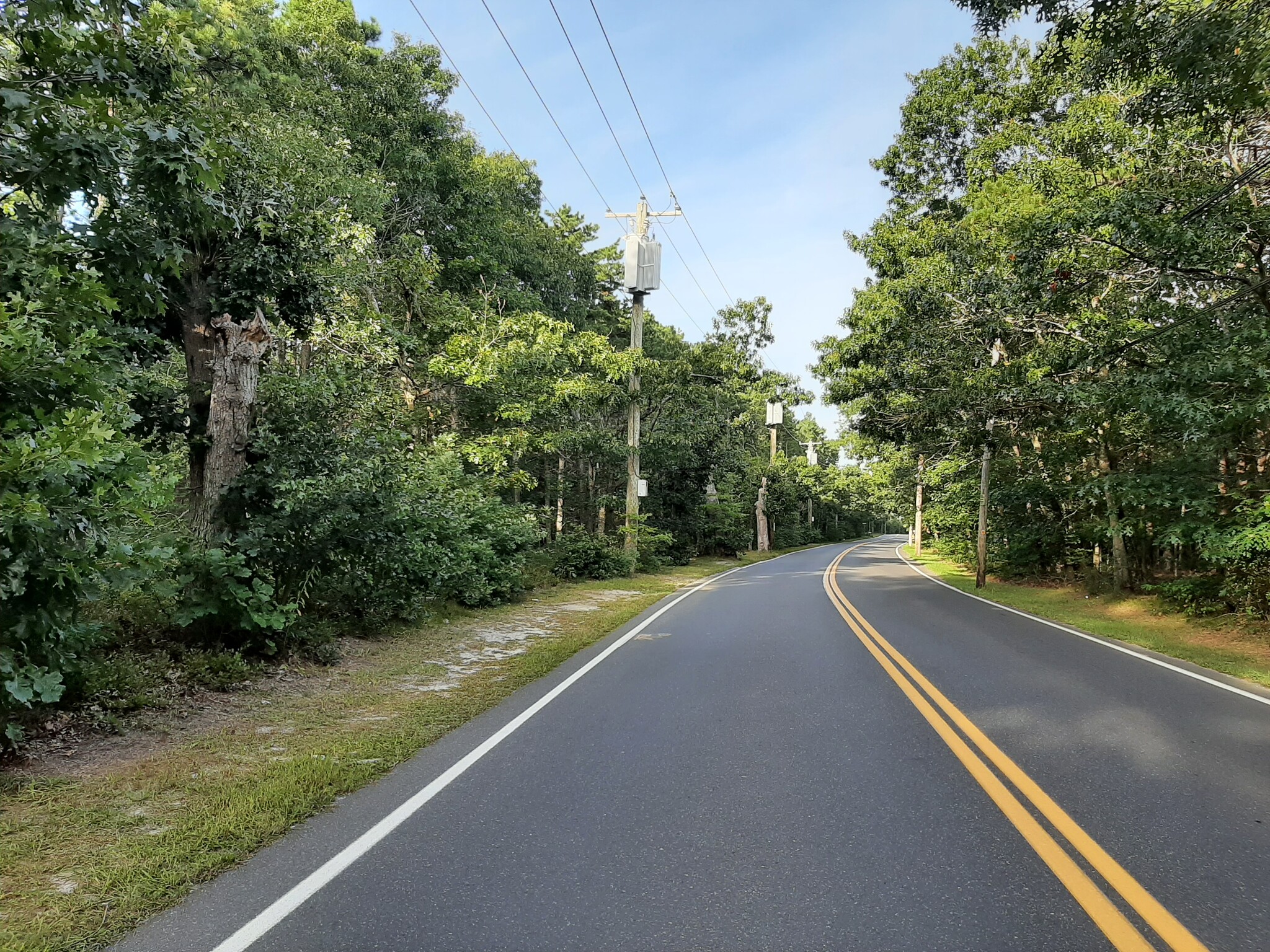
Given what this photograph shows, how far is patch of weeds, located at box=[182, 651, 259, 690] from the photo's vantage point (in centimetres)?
649

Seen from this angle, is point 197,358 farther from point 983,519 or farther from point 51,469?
point 983,519

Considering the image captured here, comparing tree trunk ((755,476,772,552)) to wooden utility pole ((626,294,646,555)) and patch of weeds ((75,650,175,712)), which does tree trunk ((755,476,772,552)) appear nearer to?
wooden utility pole ((626,294,646,555))

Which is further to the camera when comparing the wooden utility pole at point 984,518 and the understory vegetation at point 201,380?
the wooden utility pole at point 984,518

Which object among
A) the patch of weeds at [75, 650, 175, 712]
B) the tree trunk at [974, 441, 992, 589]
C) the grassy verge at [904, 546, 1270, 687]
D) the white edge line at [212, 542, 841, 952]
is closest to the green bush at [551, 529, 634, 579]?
the grassy verge at [904, 546, 1270, 687]

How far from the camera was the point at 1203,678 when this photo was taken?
25.3ft

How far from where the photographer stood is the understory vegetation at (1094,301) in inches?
346

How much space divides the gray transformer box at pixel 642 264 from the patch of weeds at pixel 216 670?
17195 mm

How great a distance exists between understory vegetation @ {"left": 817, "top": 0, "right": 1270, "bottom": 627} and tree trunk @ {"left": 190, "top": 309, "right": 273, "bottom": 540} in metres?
8.43

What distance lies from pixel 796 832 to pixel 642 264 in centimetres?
2013

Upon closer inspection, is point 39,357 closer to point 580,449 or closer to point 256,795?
point 256,795

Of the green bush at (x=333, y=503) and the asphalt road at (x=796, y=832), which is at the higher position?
the green bush at (x=333, y=503)

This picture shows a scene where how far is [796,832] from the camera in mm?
3680

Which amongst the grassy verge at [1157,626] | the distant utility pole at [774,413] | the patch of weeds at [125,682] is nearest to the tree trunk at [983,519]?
the grassy verge at [1157,626]

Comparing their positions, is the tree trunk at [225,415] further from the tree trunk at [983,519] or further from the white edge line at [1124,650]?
the tree trunk at [983,519]
